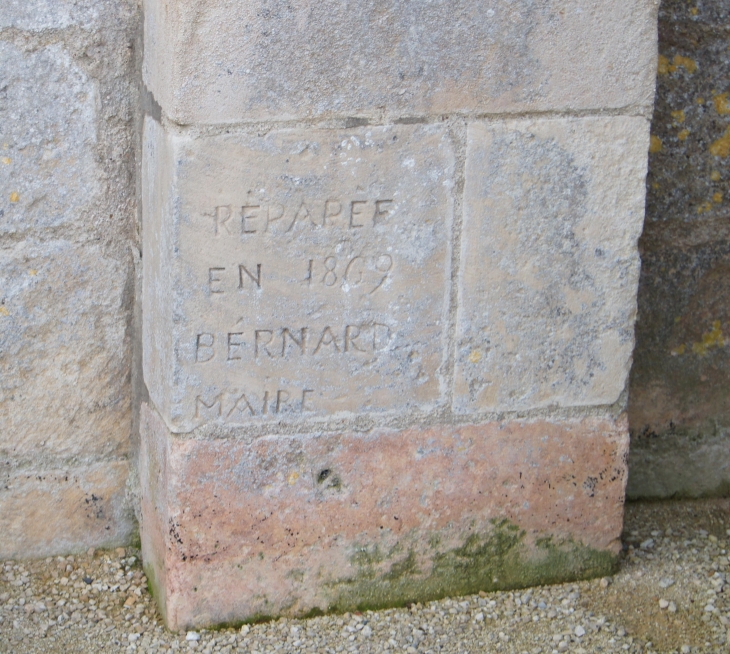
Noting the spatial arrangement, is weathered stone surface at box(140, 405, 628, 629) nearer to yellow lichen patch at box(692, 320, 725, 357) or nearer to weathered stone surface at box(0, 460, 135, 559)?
weathered stone surface at box(0, 460, 135, 559)

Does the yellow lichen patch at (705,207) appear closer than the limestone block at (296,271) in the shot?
No

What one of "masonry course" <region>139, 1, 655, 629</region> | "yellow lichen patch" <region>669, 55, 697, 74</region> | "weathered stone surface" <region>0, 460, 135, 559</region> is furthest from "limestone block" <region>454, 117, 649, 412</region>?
"weathered stone surface" <region>0, 460, 135, 559</region>

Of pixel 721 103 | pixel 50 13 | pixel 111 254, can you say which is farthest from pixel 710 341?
pixel 50 13

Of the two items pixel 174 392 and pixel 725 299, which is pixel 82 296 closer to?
pixel 174 392

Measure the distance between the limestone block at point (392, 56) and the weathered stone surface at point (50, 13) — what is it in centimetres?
13

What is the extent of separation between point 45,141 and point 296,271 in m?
0.58

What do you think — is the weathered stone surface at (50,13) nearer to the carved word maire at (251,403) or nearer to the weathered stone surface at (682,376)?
the carved word maire at (251,403)

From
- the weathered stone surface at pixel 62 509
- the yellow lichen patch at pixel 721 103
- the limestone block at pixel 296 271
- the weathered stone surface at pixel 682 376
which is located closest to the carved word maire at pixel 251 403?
the limestone block at pixel 296 271

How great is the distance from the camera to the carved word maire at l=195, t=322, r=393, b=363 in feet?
7.22

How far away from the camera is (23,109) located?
7.40ft

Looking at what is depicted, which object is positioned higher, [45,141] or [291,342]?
[45,141]

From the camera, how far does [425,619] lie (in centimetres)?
244

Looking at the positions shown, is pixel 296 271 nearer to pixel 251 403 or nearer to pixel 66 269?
pixel 251 403

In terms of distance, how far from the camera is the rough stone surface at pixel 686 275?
2654mm
